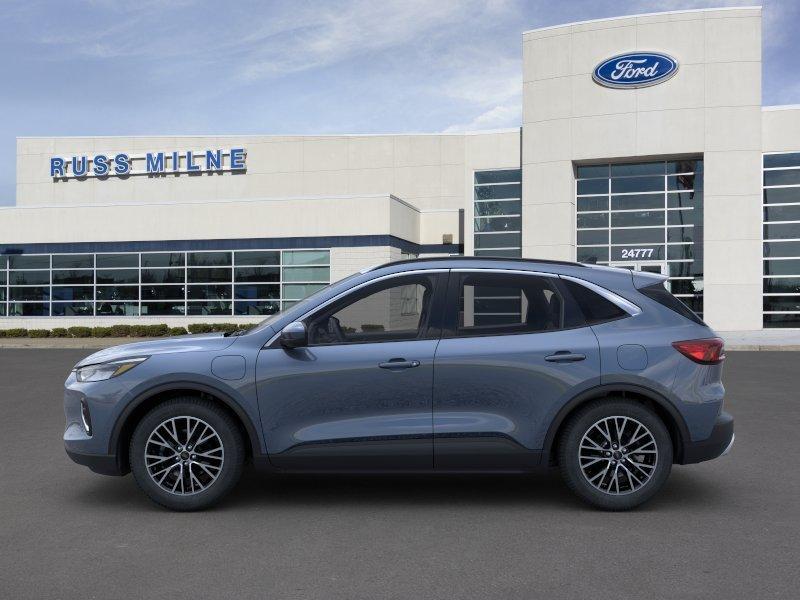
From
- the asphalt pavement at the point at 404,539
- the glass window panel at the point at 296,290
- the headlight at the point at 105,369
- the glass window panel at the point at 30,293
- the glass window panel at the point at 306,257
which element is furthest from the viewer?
the glass window panel at the point at 30,293

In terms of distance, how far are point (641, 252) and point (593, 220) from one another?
2.32 meters

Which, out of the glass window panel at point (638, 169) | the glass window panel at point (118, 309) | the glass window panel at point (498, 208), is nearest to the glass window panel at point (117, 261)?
the glass window panel at point (118, 309)

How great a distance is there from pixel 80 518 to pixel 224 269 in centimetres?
2970

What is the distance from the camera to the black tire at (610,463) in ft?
18.6

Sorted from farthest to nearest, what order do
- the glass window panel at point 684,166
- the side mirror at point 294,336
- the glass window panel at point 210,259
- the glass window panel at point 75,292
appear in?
the glass window panel at point 75,292 → the glass window panel at point 210,259 → the glass window panel at point 684,166 → the side mirror at point 294,336

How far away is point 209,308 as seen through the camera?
35.0m

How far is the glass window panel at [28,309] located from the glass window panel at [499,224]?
63.5 ft

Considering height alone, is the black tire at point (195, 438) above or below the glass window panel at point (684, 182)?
below

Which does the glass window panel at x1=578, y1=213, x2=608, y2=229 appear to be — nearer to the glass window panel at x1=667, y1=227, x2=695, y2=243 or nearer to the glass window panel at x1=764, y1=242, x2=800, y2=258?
the glass window panel at x1=667, y1=227, x2=695, y2=243

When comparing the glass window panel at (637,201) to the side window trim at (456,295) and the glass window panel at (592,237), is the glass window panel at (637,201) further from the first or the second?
the side window trim at (456,295)

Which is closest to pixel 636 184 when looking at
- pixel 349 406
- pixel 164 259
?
pixel 164 259

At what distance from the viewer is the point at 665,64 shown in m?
31.5

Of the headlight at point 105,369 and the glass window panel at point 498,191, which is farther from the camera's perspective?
the glass window panel at point 498,191

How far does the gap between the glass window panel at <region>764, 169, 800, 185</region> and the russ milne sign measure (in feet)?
78.8
